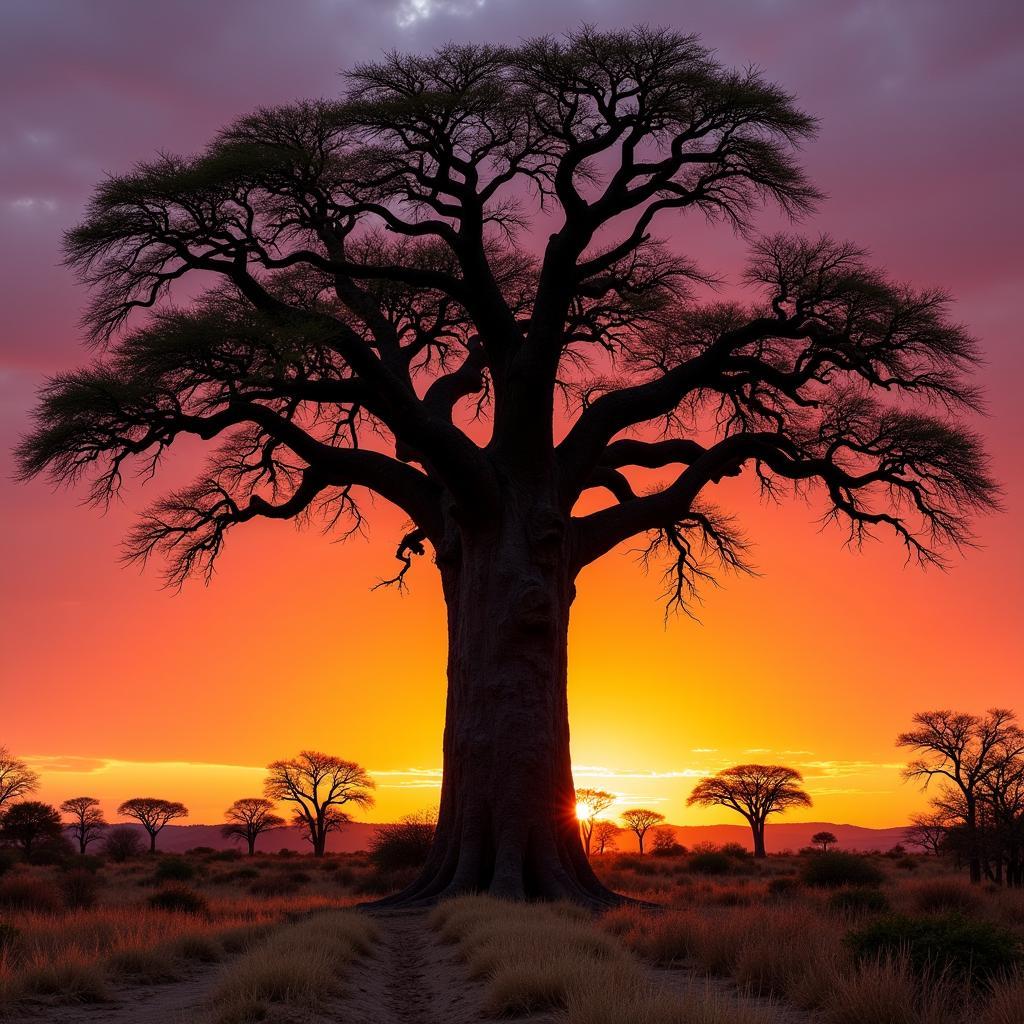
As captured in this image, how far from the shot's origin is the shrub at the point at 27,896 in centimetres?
1897

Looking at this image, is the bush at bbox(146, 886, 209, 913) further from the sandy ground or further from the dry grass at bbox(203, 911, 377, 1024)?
the dry grass at bbox(203, 911, 377, 1024)

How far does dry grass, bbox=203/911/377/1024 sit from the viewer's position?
23.6 feet

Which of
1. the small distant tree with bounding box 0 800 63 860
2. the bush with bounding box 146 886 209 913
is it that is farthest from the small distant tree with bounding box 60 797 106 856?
the bush with bounding box 146 886 209 913

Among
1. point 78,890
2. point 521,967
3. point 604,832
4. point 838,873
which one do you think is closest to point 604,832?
point 604,832

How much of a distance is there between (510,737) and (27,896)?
1076 cm

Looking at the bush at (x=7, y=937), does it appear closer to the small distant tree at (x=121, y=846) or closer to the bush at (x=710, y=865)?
the bush at (x=710, y=865)

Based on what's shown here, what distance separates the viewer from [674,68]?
15742 mm

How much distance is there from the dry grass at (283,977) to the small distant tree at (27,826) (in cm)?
4434

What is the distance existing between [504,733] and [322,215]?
8.48 m

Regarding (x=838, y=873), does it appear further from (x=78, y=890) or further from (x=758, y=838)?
(x=758, y=838)

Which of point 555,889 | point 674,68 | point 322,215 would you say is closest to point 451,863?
point 555,889

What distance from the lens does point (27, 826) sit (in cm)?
4909

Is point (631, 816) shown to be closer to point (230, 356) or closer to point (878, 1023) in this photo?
point (230, 356)

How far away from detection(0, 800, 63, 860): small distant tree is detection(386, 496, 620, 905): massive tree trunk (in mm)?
39909
